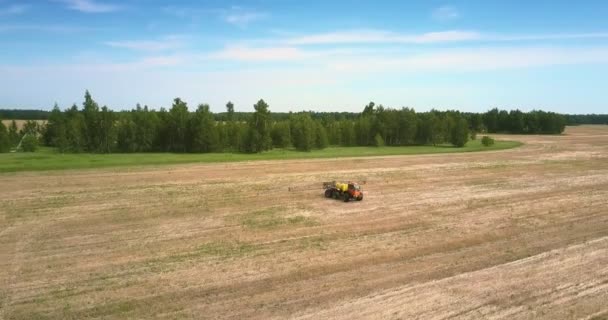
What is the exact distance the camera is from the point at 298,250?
1973 cm

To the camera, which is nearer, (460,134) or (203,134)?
(203,134)

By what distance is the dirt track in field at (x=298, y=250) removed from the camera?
14.3 m

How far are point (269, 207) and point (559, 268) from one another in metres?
15.5

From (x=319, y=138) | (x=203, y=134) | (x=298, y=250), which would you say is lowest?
(x=298, y=250)

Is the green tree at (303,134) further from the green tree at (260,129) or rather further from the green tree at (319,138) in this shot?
the green tree at (260,129)

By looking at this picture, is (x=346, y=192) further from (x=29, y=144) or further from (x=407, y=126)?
(x=29, y=144)

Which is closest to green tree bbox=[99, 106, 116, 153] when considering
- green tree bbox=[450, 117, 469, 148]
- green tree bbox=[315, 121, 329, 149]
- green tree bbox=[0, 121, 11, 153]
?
green tree bbox=[0, 121, 11, 153]

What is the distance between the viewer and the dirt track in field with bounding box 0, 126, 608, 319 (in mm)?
14297

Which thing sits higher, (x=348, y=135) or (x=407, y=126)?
(x=407, y=126)

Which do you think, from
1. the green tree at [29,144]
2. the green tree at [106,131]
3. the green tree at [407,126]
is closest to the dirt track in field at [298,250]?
the green tree at [106,131]

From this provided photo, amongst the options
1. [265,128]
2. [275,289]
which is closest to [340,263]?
[275,289]

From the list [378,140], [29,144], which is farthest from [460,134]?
[29,144]

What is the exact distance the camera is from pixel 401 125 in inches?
3302

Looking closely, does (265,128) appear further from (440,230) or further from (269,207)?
(440,230)
